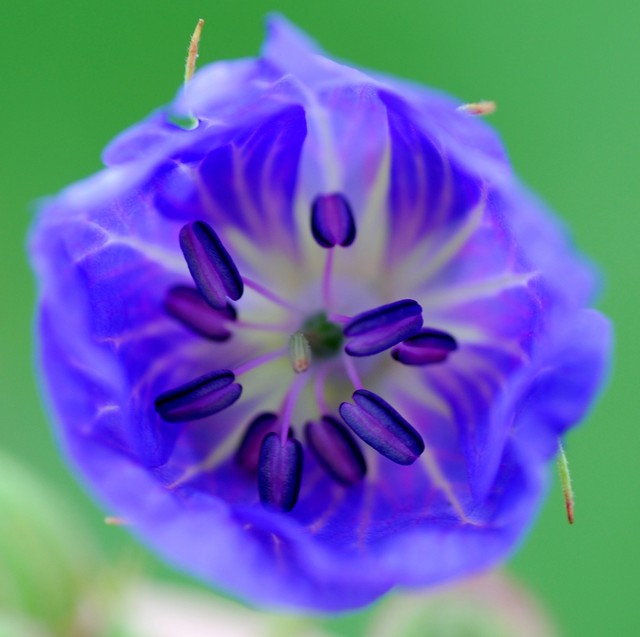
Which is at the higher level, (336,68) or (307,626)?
(336,68)

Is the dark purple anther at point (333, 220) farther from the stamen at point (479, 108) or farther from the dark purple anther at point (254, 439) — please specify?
the stamen at point (479, 108)

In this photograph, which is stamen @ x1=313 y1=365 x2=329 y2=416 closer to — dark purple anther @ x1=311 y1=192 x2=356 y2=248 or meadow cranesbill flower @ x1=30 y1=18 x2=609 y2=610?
meadow cranesbill flower @ x1=30 y1=18 x2=609 y2=610

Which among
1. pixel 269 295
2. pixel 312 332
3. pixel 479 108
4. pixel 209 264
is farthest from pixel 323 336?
pixel 479 108

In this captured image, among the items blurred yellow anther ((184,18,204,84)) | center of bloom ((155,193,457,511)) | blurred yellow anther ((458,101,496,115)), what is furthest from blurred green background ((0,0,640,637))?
blurred yellow anther ((184,18,204,84))

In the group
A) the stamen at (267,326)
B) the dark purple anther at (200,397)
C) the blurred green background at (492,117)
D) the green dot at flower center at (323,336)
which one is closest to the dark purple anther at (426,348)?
the green dot at flower center at (323,336)

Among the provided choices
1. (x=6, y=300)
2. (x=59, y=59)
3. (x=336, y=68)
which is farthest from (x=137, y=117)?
(x=336, y=68)

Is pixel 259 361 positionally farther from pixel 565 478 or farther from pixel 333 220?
pixel 565 478

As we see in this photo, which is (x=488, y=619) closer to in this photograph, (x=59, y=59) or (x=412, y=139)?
(x=412, y=139)
